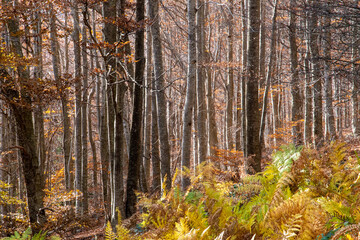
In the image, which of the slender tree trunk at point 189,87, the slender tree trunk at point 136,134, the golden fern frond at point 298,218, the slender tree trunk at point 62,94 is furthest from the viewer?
the slender tree trunk at point 62,94

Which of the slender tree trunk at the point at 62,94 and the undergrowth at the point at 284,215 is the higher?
the slender tree trunk at the point at 62,94

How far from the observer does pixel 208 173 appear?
14.9 feet

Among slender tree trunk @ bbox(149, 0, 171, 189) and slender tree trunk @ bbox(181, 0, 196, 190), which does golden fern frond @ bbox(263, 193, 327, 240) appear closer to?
slender tree trunk @ bbox(181, 0, 196, 190)

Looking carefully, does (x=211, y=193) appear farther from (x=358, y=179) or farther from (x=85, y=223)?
(x=85, y=223)

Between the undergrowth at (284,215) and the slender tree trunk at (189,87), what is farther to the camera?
the slender tree trunk at (189,87)

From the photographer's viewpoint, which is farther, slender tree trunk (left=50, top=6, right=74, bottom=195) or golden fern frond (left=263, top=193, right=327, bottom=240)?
slender tree trunk (left=50, top=6, right=74, bottom=195)

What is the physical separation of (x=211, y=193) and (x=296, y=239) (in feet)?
4.08

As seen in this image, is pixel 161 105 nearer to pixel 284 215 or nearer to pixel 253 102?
pixel 253 102

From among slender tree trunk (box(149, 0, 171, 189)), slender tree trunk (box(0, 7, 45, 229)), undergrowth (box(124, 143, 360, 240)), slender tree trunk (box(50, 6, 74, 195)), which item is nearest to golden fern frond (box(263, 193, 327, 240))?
undergrowth (box(124, 143, 360, 240))

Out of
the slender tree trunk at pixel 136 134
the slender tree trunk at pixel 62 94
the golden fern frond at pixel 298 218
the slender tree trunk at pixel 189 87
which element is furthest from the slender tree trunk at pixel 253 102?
the slender tree trunk at pixel 62 94

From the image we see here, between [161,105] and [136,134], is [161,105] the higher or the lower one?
the higher one

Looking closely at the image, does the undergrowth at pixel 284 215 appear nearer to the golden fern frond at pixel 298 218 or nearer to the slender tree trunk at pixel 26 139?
the golden fern frond at pixel 298 218

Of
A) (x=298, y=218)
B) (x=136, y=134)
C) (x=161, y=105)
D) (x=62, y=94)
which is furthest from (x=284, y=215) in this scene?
(x=62, y=94)

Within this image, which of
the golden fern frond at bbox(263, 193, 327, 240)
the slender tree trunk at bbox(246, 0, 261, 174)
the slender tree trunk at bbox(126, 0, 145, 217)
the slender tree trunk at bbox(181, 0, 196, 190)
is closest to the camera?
the golden fern frond at bbox(263, 193, 327, 240)
